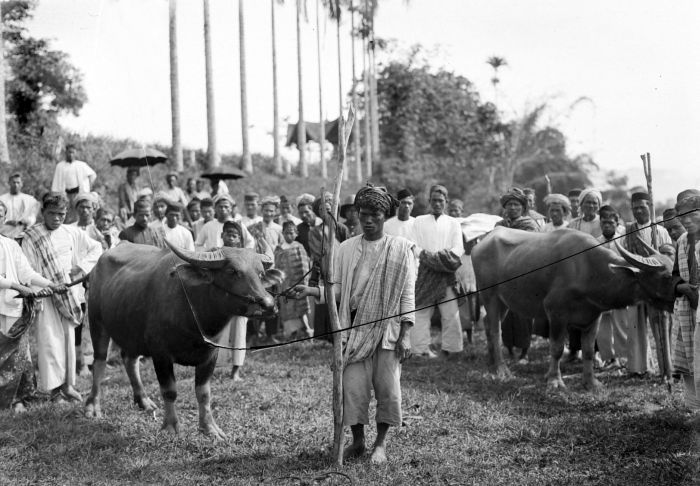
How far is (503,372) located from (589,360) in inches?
42.2

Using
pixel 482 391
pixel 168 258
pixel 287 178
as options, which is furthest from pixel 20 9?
pixel 482 391

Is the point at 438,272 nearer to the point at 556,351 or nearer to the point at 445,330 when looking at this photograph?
the point at 445,330

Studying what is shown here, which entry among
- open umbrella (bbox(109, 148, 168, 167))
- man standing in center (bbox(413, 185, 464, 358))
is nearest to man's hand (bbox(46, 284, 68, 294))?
man standing in center (bbox(413, 185, 464, 358))

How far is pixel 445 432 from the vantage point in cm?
622

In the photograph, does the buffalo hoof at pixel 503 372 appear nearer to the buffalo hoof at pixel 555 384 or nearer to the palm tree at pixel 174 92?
the buffalo hoof at pixel 555 384

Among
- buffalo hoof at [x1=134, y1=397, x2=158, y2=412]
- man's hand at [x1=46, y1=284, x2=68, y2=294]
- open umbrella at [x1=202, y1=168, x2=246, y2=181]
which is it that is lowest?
buffalo hoof at [x1=134, y1=397, x2=158, y2=412]

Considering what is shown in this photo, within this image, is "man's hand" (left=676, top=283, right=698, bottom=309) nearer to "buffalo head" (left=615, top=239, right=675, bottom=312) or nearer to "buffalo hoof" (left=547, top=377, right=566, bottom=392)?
"buffalo head" (left=615, top=239, right=675, bottom=312)

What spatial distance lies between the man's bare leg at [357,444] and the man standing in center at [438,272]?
402 centimetres

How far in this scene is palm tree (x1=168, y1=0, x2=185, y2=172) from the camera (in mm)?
17044

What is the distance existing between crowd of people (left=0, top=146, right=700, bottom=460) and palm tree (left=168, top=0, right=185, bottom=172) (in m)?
5.68

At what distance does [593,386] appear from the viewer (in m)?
7.79

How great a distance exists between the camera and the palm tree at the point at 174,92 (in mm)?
17044

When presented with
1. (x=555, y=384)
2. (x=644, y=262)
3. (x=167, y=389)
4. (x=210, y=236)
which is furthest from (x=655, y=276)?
(x=210, y=236)

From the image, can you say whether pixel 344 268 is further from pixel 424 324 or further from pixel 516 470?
pixel 424 324
